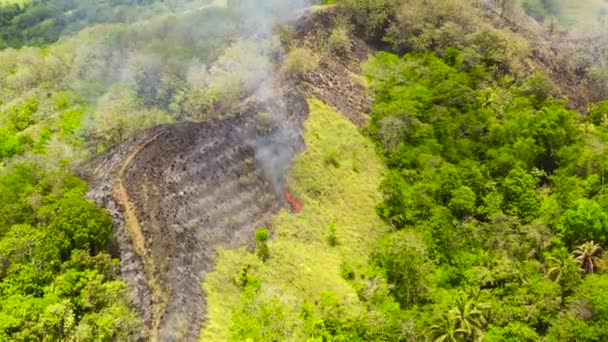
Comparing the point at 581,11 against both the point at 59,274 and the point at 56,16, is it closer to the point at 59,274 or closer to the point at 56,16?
the point at 59,274

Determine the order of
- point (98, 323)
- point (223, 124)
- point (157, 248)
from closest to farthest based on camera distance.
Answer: point (98, 323), point (157, 248), point (223, 124)

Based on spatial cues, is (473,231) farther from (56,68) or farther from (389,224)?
(56,68)

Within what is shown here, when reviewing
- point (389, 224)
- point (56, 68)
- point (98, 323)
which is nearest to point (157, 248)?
point (98, 323)

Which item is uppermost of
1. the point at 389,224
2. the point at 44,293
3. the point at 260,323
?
the point at 44,293

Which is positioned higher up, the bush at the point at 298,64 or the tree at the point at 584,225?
the bush at the point at 298,64

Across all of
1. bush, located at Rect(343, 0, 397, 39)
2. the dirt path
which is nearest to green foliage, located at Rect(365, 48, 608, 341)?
bush, located at Rect(343, 0, 397, 39)

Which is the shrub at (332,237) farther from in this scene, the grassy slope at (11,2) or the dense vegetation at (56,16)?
the grassy slope at (11,2)

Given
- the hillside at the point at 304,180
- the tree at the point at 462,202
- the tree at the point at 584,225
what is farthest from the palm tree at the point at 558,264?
the tree at the point at 462,202
